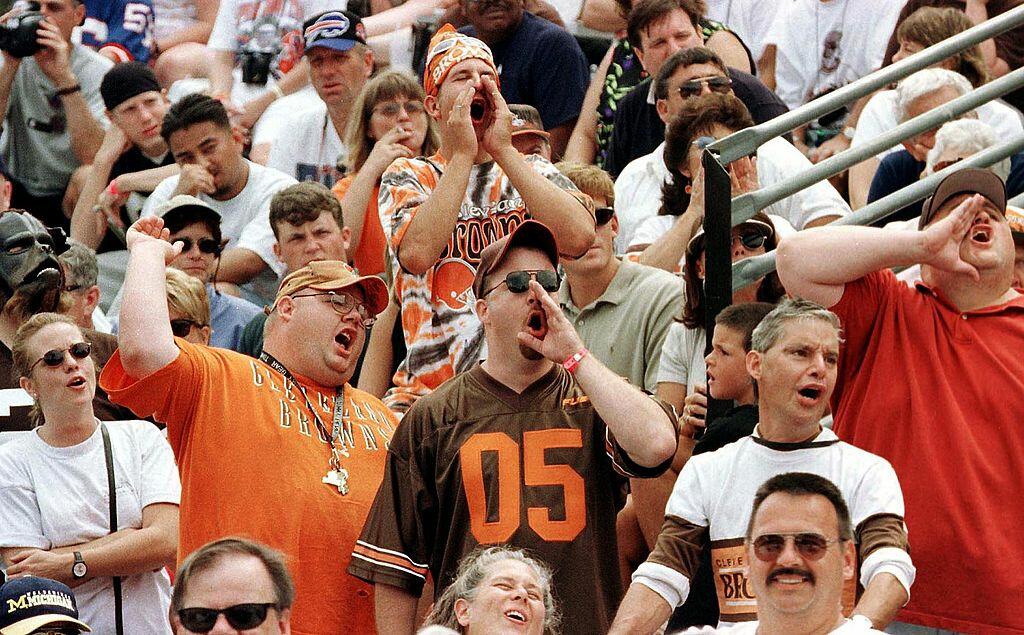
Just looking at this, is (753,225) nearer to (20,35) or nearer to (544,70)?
(544,70)

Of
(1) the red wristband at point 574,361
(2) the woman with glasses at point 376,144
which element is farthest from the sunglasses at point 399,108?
(1) the red wristband at point 574,361

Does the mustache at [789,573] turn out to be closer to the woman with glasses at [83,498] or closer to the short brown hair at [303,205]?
the woman with glasses at [83,498]

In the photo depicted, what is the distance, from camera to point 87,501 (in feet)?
21.6

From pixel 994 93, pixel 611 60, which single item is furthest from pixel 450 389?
pixel 611 60

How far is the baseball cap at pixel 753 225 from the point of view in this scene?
6.27m

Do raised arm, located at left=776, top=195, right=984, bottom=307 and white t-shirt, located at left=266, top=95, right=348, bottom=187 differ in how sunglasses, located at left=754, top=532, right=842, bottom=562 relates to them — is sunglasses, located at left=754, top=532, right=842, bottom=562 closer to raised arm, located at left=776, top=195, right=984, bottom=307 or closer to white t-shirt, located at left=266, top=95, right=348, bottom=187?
raised arm, located at left=776, top=195, right=984, bottom=307

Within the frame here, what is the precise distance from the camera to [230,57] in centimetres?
1133

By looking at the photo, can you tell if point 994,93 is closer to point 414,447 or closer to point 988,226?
point 988,226

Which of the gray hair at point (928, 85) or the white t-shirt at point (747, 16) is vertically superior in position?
the white t-shirt at point (747, 16)

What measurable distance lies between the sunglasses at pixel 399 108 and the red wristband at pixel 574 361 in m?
3.26

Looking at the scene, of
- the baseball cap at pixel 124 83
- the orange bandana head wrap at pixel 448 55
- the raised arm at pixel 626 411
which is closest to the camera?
the raised arm at pixel 626 411

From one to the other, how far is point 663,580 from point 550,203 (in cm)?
157

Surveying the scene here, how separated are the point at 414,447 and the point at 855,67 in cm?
502

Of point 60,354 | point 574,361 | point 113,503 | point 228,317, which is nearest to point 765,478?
point 574,361
